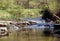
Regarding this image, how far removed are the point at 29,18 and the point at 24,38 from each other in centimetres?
76

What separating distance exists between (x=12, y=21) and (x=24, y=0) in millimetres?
887

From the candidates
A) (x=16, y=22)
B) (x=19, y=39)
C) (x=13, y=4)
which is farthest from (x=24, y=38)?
(x=13, y=4)

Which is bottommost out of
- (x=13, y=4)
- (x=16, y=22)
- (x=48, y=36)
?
(x=48, y=36)

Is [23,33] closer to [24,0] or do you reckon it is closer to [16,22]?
[16,22]

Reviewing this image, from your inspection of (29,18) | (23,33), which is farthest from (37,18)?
(23,33)

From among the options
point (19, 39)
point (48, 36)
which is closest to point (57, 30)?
point (48, 36)

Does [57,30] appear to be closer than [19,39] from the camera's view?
No

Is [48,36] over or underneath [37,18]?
underneath

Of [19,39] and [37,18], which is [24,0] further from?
[19,39]

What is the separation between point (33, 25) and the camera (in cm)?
758

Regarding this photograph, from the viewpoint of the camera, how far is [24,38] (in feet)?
24.0

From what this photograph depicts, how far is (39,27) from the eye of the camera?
7598 millimetres

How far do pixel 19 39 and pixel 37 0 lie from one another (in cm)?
160

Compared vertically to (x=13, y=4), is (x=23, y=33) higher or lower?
lower
